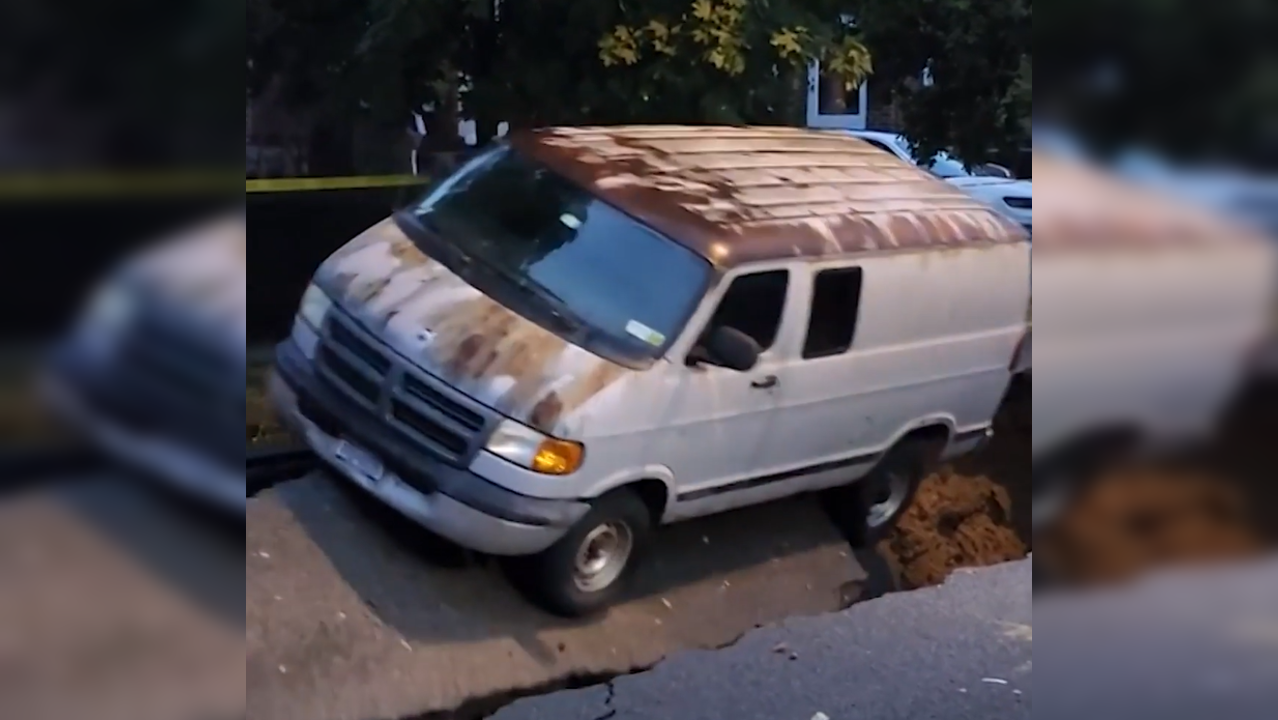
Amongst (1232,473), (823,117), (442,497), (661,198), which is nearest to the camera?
(1232,473)

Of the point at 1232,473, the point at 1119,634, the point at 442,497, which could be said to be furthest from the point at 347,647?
the point at 1232,473

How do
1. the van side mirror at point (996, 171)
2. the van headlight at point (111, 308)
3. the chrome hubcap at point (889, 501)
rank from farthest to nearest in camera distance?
the chrome hubcap at point (889, 501), the van side mirror at point (996, 171), the van headlight at point (111, 308)

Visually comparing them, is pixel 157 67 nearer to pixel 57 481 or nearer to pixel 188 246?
pixel 188 246

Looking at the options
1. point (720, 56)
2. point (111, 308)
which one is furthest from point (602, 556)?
point (111, 308)

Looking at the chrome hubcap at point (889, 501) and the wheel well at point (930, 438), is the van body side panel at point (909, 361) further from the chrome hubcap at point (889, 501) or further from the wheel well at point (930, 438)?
the chrome hubcap at point (889, 501)

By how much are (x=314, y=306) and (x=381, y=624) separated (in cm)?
88

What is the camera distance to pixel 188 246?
2.06m

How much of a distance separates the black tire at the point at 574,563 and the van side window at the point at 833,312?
26.3 inches

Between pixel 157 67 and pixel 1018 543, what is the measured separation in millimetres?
3227

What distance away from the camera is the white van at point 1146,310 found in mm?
2357

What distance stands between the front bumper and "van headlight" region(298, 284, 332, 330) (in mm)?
101

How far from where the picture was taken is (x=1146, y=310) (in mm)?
2354

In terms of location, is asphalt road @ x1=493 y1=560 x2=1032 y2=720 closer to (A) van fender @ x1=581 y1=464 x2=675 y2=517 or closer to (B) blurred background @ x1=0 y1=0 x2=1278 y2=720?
(B) blurred background @ x1=0 y1=0 x2=1278 y2=720

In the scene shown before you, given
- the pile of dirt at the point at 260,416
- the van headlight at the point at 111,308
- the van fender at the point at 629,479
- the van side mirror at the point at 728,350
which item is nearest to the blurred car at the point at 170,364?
the van headlight at the point at 111,308
